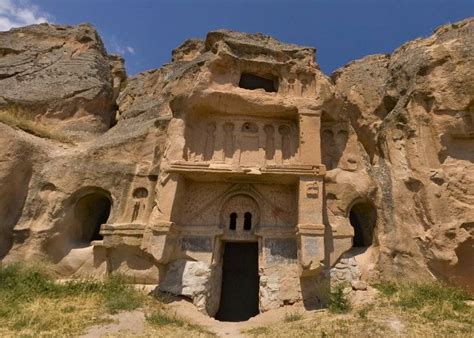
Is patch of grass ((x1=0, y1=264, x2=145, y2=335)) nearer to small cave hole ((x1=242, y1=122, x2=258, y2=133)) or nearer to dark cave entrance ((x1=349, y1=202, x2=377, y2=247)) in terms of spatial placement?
small cave hole ((x1=242, y1=122, x2=258, y2=133))

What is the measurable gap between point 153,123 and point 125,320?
745cm

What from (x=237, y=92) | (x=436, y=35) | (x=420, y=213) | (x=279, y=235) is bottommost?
(x=279, y=235)

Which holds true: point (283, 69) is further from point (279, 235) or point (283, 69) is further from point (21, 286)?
point (21, 286)

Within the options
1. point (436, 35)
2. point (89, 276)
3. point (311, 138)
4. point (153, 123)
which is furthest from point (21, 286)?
point (436, 35)

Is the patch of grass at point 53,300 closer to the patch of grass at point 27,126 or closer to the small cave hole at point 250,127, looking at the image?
the patch of grass at point 27,126

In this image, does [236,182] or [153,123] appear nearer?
[236,182]

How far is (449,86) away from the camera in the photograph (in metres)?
11.4

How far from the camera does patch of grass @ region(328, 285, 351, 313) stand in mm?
9836

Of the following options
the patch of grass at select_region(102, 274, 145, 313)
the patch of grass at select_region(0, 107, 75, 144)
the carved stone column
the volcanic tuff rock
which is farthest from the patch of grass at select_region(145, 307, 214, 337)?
the volcanic tuff rock

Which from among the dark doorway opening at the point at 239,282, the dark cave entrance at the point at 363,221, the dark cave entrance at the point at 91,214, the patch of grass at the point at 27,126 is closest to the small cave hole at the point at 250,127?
the dark doorway opening at the point at 239,282

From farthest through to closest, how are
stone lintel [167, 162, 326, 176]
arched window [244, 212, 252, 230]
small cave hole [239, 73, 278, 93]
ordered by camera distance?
small cave hole [239, 73, 278, 93], arched window [244, 212, 252, 230], stone lintel [167, 162, 326, 176]

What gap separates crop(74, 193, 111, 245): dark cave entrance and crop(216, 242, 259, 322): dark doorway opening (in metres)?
4.77

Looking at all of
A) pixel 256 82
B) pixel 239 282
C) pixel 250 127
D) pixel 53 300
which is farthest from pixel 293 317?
pixel 256 82

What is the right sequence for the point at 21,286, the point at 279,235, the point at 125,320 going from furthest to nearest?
the point at 279,235 → the point at 21,286 → the point at 125,320
